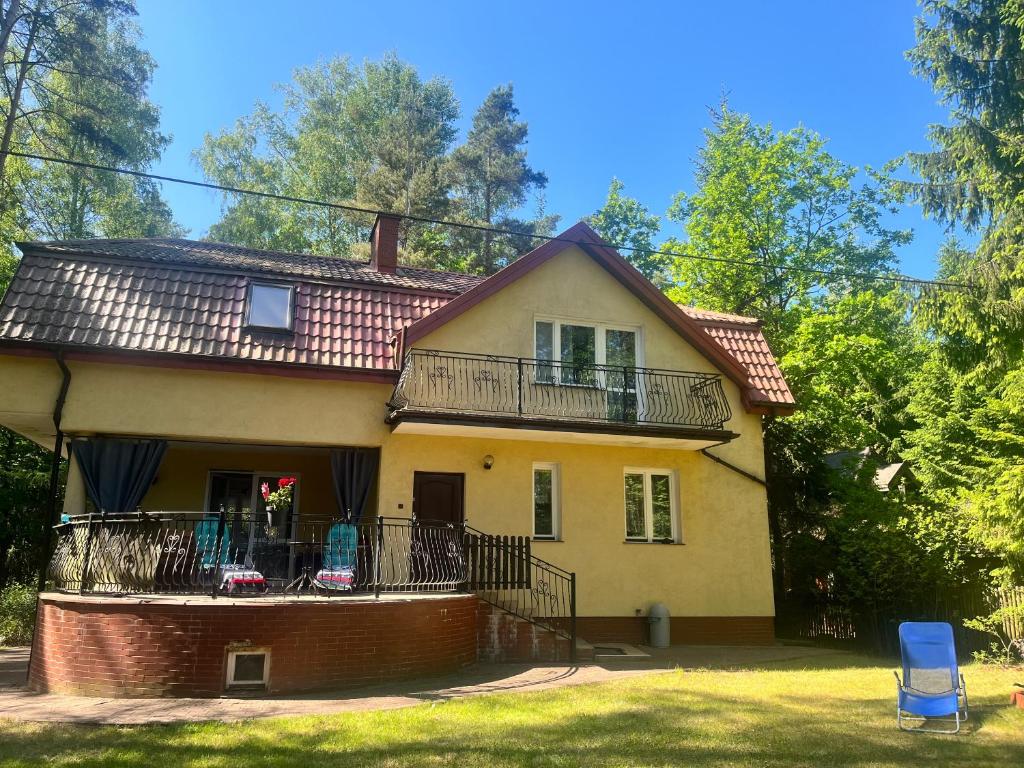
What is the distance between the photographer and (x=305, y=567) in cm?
970

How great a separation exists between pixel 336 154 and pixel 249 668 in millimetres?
28394

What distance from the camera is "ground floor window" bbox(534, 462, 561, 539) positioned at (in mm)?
13734

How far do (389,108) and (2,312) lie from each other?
83.8ft

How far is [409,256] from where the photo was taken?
2812 cm

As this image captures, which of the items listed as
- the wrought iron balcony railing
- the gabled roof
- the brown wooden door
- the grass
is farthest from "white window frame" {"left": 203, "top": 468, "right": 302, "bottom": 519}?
the grass

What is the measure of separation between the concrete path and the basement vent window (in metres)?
0.30

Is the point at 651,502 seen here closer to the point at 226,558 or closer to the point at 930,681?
the point at 930,681

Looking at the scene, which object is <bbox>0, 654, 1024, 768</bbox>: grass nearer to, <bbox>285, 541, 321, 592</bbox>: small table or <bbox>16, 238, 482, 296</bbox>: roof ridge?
<bbox>285, 541, 321, 592</bbox>: small table

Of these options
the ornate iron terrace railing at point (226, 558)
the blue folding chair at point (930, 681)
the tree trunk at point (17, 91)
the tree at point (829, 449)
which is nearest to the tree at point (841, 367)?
the tree at point (829, 449)

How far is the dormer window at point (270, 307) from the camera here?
13.1m

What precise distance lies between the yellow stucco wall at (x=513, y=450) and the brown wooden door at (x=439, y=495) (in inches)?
10.0

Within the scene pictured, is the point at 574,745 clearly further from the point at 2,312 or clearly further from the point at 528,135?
the point at 528,135

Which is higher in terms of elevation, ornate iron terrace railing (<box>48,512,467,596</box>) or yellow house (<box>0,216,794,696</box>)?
yellow house (<box>0,216,794,696</box>)

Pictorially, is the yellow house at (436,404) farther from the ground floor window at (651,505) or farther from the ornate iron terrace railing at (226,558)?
the ornate iron terrace railing at (226,558)
